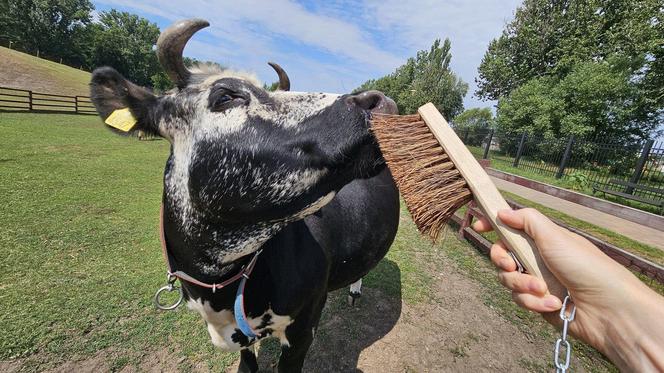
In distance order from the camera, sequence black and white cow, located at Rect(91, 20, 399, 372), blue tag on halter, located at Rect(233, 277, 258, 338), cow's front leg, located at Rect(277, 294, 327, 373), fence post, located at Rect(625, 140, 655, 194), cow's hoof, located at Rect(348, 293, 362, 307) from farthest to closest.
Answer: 1. fence post, located at Rect(625, 140, 655, 194)
2. cow's hoof, located at Rect(348, 293, 362, 307)
3. cow's front leg, located at Rect(277, 294, 327, 373)
4. blue tag on halter, located at Rect(233, 277, 258, 338)
5. black and white cow, located at Rect(91, 20, 399, 372)

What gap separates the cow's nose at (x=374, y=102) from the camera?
1.66 meters

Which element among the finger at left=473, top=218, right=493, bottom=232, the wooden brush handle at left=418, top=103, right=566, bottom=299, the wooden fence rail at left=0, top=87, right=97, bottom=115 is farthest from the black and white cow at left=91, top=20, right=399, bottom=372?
the wooden fence rail at left=0, top=87, right=97, bottom=115

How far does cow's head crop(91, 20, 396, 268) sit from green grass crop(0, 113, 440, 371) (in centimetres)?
235

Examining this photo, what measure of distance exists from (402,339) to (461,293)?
1627 millimetres

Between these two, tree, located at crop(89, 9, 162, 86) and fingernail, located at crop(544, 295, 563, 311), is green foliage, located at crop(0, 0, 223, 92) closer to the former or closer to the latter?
tree, located at crop(89, 9, 162, 86)

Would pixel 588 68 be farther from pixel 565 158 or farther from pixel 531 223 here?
pixel 531 223

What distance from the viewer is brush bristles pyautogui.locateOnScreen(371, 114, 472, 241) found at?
5.33 feet

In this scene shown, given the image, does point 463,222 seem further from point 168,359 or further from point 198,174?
point 198,174

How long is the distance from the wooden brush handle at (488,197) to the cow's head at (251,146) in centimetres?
28

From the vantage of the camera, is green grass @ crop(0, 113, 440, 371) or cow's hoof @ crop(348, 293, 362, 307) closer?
green grass @ crop(0, 113, 440, 371)

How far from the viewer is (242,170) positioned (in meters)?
1.68

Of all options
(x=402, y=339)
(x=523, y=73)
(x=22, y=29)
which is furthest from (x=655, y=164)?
(x=22, y=29)

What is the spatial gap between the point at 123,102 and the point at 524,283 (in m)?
2.55

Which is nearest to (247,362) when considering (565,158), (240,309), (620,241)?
(240,309)
